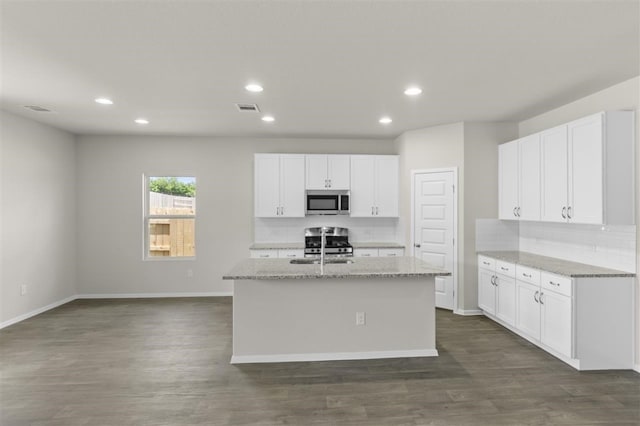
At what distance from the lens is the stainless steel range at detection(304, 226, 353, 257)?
547 cm

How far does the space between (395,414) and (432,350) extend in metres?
1.15

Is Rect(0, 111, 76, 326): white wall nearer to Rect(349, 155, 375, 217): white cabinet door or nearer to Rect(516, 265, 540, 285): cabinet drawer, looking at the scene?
Rect(349, 155, 375, 217): white cabinet door

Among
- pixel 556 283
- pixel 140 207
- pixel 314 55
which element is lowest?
pixel 556 283

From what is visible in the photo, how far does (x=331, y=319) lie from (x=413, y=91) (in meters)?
2.49

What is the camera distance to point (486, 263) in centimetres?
456

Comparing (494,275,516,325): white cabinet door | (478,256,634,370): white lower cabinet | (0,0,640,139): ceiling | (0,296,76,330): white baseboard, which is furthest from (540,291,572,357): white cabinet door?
(0,296,76,330): white baseboard

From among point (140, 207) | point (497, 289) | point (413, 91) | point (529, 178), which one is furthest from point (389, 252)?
point (140, 207)

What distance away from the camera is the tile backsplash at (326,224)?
594cm

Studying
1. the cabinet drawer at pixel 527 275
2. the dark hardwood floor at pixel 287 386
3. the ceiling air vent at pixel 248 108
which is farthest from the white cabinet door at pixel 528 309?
the ceiling air vent at pixel 248 108

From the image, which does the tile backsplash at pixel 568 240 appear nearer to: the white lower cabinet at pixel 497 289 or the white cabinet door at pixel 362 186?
the white lower cabinet at pixel 497 289

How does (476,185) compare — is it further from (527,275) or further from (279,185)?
(279,185)

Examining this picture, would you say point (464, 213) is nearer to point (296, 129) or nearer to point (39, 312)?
point (296, 129)

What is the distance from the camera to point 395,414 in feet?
8.13

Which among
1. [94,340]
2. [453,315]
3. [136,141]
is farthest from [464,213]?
[136,141]
